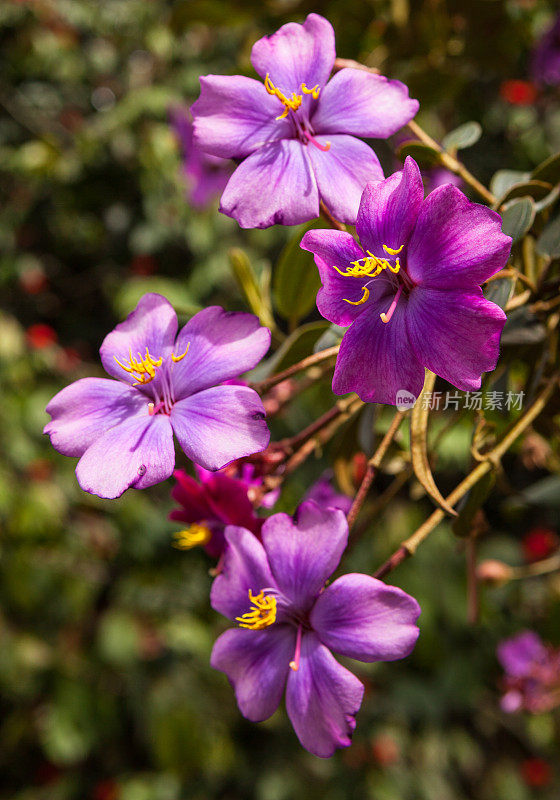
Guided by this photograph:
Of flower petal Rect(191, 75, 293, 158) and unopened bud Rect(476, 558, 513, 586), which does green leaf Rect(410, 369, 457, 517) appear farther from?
unopened bud Rect(476, 558, 513, 586)

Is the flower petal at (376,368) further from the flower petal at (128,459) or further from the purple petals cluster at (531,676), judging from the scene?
the purple petals cluster at (531,676)

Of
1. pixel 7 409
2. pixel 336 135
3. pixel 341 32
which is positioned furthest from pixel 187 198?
pixel 336 135

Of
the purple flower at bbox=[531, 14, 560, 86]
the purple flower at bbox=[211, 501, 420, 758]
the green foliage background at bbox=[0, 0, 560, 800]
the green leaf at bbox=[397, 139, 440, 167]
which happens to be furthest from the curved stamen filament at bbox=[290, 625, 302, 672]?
the green foliage background at bbox=[0, 0, 560, 800]

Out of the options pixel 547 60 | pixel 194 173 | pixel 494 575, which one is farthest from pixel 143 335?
pixel 194 173

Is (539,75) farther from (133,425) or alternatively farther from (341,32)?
(133,425)

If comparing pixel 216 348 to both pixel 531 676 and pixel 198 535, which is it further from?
pixel 531 676

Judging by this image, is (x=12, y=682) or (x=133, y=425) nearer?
(x=133, y=425)
